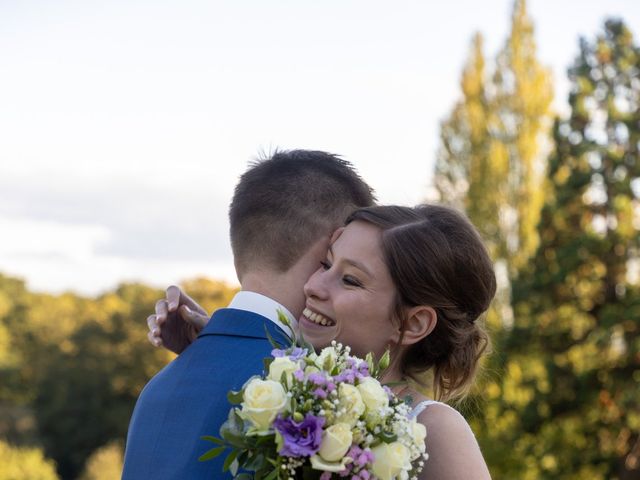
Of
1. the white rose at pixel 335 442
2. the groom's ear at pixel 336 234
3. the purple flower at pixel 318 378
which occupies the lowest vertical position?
the white rose at pixel 335 442

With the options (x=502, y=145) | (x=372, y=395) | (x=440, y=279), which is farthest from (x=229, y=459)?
(x=502, y=145)

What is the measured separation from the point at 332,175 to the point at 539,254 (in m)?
23.2

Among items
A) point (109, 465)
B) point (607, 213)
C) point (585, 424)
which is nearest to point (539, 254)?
point (607, 213)

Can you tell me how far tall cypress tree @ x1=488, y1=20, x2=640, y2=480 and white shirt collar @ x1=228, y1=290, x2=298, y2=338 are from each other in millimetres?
21740

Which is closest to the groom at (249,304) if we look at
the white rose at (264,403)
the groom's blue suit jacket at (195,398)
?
the groom's blue suit jacket at (195,398)

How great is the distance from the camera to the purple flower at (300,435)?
9.02 ft

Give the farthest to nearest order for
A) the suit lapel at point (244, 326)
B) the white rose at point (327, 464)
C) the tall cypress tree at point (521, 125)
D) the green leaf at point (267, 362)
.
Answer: the tall cypress tree at point (521, 125) < the suit lapel at point (244, 326) < the green leaf at point (267, 362) < the white rose at point (327, 464)

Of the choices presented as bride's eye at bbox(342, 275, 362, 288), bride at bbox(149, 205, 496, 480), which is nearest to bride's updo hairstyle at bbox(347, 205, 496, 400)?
bride at bbox(149, 205, 496, 480)

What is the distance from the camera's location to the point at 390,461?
2.78 metres

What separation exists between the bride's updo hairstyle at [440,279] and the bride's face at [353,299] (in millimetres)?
48

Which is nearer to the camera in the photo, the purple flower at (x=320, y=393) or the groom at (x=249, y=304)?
the purple flower at (x=320, y=393)

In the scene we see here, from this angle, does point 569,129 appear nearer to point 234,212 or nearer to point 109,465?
point 234,212

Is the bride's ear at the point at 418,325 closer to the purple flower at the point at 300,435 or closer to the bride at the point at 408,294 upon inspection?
the bride at the point at 408,294

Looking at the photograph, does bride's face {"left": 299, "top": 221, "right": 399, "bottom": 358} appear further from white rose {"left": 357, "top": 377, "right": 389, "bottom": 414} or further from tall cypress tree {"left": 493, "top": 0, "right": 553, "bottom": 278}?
tall cypress tree {"left": 493, "top": 0, "right": 553, "bottom": 278}
